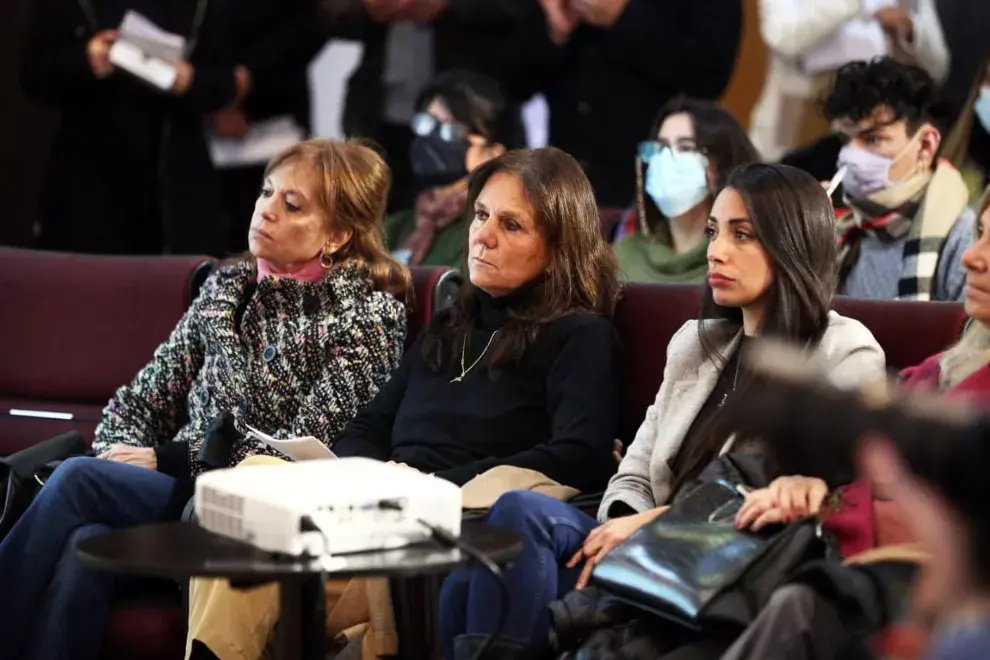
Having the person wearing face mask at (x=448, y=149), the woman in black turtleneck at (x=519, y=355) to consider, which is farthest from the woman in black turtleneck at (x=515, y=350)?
the person wearing face mask at (x=448, y=149)

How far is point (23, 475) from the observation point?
3.53 meters

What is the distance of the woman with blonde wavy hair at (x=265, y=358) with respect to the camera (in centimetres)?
345

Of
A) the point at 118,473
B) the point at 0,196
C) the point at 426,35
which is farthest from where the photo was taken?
the point at 0,196

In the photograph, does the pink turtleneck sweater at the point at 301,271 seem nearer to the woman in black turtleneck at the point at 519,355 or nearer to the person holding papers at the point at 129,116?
the woman in black turtleneck at the point at 519,355

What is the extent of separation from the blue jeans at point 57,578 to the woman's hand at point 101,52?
2328 mm

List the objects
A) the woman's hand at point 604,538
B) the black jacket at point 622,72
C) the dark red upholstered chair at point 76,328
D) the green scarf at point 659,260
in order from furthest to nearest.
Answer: the black jacket at point 622,72, the green scarf at point 659,260, the dark red upholstered chair at point 76,328, the woman's hand at point 604,538

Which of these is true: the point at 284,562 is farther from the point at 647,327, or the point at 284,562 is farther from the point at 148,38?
the point at 148,38

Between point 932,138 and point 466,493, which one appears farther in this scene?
point 932,138

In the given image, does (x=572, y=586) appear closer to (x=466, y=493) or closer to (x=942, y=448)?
(x=466, y=493)

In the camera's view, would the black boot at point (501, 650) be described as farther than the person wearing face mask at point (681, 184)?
No

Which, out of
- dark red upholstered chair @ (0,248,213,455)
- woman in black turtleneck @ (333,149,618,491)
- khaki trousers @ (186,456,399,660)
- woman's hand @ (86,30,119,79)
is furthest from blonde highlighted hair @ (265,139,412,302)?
woman's hand @ (86,30,119,79)

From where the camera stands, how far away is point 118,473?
3453mm

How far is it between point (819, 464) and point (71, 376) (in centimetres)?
291

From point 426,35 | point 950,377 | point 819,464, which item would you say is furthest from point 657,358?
point 426,35
